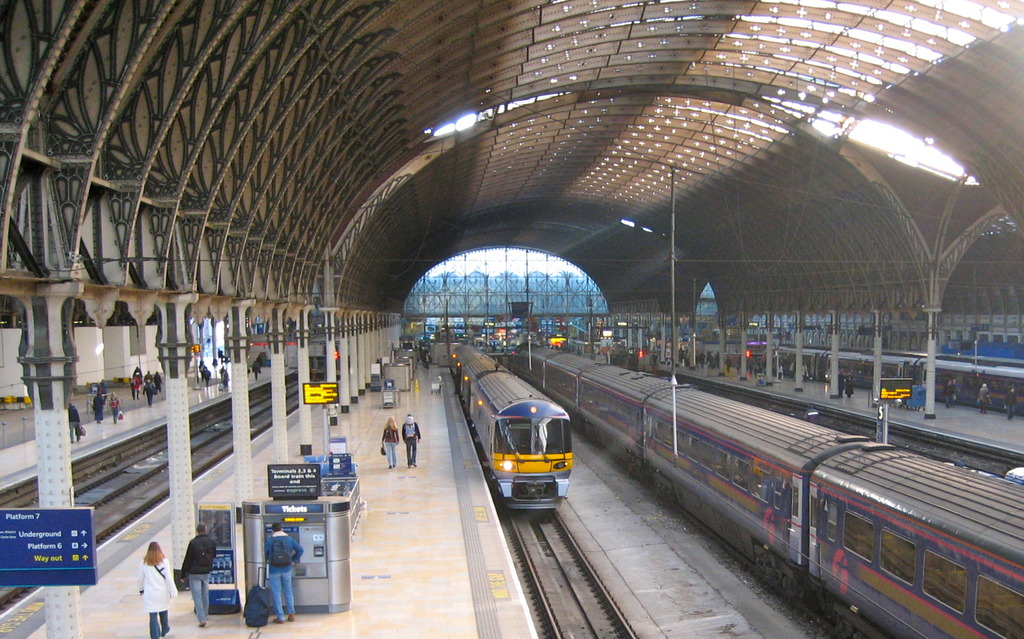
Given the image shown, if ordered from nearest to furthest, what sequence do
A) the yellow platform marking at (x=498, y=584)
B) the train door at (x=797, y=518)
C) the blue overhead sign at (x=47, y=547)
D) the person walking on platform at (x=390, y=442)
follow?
the blue overhead sign at (x=47, y=547)
the yellow platform marking at (x=498, y=584)
the train door at (x=797, y=518)
the person walking on platform at (x=390, y=442)

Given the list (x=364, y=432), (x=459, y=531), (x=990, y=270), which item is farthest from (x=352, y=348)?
(x=990, y=270)

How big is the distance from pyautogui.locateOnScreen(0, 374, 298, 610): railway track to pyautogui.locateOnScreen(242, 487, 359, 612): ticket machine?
5.30 m

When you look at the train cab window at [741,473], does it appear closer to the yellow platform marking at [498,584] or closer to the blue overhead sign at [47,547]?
the yellow platform marking at [498,584]

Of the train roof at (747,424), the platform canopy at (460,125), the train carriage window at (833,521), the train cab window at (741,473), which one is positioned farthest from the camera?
the train cab window at (741,473)

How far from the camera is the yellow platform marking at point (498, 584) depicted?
1242 centimetres

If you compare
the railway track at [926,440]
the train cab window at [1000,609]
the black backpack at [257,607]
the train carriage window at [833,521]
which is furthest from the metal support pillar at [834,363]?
the black backpack at [257,607]

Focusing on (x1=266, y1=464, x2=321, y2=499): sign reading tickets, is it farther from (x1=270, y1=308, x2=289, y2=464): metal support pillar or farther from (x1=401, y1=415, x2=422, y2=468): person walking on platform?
(x1=401, y1=415, x2=422, y2=468): person walking on platform

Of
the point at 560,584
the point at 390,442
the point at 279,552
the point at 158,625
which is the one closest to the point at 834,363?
the point at 390,442

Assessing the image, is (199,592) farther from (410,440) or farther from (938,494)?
(410,440)

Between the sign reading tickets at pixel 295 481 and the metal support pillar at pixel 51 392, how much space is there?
290 cm

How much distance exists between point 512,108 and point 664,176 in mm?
18288

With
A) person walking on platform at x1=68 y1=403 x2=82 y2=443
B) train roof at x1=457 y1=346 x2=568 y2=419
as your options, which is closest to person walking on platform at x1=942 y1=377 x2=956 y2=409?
train roof at x1=457 y1=346 x2=568 y2=419

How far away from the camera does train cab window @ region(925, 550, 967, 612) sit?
9.09 m

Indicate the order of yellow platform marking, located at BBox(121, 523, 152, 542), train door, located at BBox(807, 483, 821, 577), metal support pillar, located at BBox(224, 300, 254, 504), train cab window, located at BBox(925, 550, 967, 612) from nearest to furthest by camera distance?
1. train cab window, located at BBox(925, 550, 967, 612)
2. train door, located at BBox(807, 483, 821, 577)
3. yellow platform marking, located at BBox(121, 523, 152, 542)
4. metal support pillar, located at BBox(224, 300, 254, 504)
